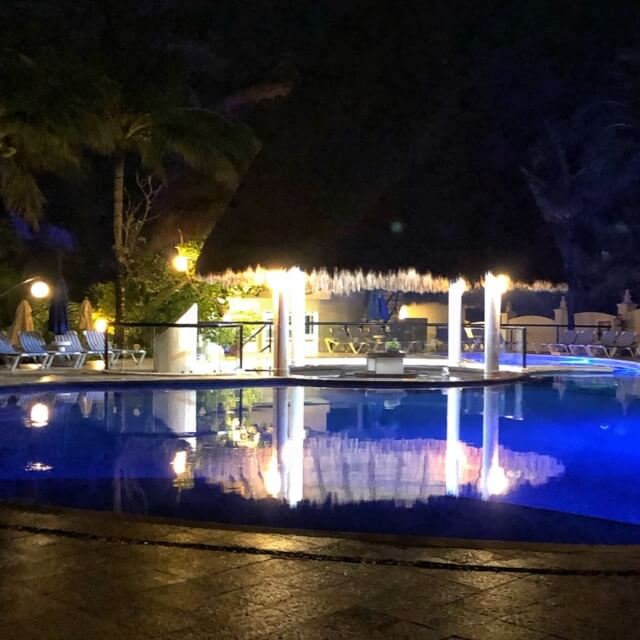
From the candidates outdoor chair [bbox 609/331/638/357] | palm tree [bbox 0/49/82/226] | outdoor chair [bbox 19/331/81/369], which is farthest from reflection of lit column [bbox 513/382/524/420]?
palm tree [bbox 0/49/82/226]

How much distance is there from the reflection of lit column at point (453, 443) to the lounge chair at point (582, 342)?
1148 centimetres

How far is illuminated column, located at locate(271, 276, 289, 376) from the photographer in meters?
18.7

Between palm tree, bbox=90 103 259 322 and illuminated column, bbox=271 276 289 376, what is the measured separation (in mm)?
6023

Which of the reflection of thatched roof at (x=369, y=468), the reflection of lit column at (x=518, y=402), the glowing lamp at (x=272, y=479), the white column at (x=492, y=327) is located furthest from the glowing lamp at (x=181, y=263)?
the glowing lamp at (x=272, y=479)

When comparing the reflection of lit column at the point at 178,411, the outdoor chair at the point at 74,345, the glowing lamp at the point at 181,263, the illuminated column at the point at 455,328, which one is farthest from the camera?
the glowing lamp at the point at 181,263

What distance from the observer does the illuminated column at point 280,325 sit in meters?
18.7

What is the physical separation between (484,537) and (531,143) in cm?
3243

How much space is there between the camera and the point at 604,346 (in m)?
26.5

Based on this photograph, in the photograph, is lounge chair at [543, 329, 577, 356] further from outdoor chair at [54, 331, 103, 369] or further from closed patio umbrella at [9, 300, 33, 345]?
closed patio umbrella at [9, 300, 33, 345]

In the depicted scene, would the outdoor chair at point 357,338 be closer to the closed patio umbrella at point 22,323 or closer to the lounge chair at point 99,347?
the lounge chair at point 99,347

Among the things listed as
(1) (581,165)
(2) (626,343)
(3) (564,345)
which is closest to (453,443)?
(2) (626,343)

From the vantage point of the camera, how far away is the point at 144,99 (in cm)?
2333

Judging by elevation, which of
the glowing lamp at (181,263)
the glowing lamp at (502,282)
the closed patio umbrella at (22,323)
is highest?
the glowing lamp at (181,263)

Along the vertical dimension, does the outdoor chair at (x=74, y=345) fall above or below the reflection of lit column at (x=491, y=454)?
above
